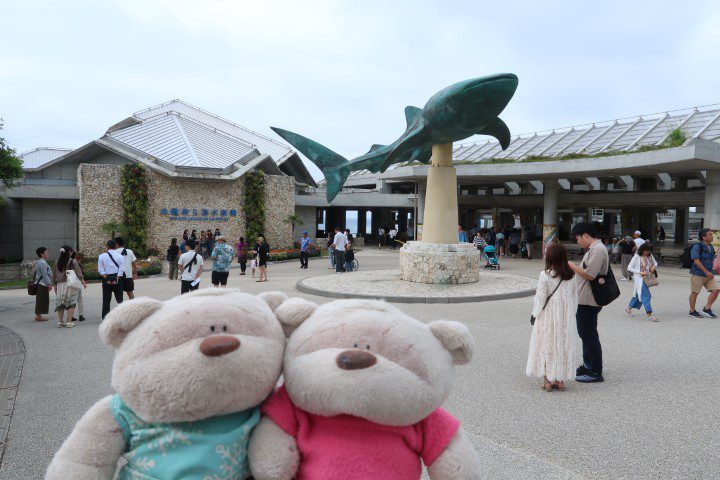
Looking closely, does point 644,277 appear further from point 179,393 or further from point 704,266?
point 179,393

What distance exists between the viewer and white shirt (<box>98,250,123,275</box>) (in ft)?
26.2

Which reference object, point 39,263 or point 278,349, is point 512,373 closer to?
point 278,349

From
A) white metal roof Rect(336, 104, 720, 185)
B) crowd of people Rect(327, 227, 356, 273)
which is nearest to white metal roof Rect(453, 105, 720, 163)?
white metal roof Rect(336, 104, 720, 185)

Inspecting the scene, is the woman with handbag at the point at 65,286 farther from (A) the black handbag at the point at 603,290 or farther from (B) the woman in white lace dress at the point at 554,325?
(A) the black handbag at the point at 603,290

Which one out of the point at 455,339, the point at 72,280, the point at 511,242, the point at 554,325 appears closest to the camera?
the point at 455,339

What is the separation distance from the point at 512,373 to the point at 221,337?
174 inches

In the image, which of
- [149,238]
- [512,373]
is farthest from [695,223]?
[512,373]

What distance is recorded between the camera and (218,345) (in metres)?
1.59

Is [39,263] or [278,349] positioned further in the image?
[39,263]

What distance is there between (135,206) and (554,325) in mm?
20127

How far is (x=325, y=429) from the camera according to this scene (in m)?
1.72

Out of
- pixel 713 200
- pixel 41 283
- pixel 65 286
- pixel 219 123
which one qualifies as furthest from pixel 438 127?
pixel 219 123

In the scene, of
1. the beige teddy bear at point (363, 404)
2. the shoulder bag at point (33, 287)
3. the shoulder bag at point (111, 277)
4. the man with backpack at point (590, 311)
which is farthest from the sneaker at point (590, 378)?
the shoulder bag at point (33, 287)

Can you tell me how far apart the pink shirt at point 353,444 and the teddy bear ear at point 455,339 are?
0.88ft
